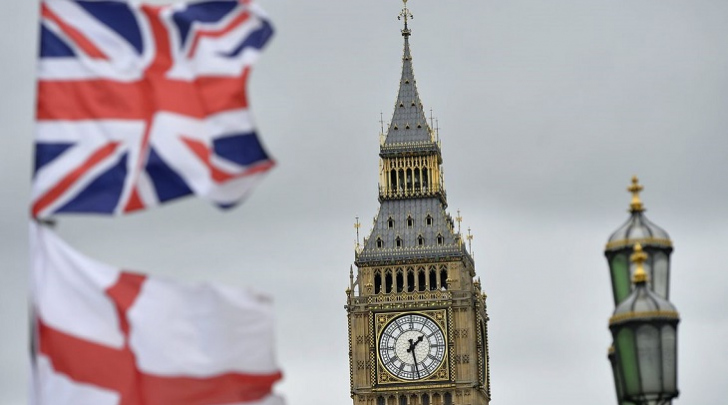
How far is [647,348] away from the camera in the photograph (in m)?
33.2

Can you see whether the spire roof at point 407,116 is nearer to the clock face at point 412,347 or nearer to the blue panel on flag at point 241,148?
the clock face at point 412,347

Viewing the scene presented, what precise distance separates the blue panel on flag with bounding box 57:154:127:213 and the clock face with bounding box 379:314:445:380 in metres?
112

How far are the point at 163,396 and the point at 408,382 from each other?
367 feet

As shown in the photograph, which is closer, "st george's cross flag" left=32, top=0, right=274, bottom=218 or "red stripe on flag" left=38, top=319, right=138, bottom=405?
"red stripe on flag" left=38, top=319, right=138, bottom=405

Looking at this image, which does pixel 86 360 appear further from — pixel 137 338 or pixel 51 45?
pixel 51 45

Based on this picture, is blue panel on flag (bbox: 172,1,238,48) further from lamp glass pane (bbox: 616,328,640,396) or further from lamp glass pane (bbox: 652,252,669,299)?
lamp glass pane (bbox: 652,252,669,299)

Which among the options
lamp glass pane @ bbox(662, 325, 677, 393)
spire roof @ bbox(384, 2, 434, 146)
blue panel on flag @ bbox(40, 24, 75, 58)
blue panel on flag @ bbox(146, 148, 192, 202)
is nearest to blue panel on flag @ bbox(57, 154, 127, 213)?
blue panel on flag @ bbox(146, 148, 192, 202)

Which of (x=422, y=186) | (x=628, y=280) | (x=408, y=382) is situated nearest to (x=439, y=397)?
(x=408, y=382)

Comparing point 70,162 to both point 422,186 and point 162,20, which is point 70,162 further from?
point 422,186

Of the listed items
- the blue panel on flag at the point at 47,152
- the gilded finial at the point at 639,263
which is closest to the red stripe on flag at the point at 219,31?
the blue panel on flag at the point at 47,152

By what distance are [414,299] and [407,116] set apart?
42.0 feet

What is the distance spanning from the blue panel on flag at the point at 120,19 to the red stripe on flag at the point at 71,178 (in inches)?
55.4

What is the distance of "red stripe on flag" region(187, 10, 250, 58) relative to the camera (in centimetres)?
3128

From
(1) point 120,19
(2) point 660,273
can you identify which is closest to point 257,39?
(1) point 120,19
